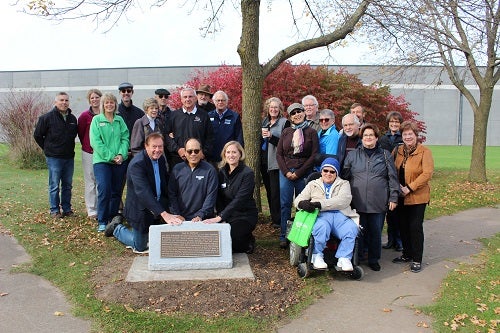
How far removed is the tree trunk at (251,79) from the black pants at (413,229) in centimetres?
251

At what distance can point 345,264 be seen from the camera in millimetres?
5227

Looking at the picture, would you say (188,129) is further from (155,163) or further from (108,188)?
(108,188)

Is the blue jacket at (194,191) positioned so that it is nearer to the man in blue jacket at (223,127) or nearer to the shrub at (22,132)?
the man in blue jacket at (223,127)

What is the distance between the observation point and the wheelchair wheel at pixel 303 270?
17.5 feet

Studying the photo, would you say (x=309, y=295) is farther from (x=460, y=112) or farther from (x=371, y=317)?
(x=460, y=112)

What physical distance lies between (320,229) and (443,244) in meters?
3.00

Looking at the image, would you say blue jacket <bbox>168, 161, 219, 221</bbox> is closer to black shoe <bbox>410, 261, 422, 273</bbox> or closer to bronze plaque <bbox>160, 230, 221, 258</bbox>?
bronze plaque <bbox>160, 230, 221, 258</bbox>

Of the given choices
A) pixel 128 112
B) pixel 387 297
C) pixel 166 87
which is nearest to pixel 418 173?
pixel 387 297

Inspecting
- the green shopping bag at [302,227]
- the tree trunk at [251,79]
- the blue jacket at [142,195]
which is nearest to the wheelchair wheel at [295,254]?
the green shopping bag at [302,227]

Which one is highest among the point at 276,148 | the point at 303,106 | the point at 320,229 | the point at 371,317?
the point at 303,106

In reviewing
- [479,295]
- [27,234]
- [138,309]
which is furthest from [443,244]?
[27,234]

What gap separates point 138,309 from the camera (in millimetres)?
4328

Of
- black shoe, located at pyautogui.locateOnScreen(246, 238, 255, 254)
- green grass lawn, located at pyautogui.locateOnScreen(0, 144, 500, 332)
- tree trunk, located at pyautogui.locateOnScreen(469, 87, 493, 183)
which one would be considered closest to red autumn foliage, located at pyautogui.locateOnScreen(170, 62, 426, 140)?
tree trunk, located at pyautogui.locateOnScreen(469, 87, 493, 183)

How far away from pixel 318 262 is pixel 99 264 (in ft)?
8.53
